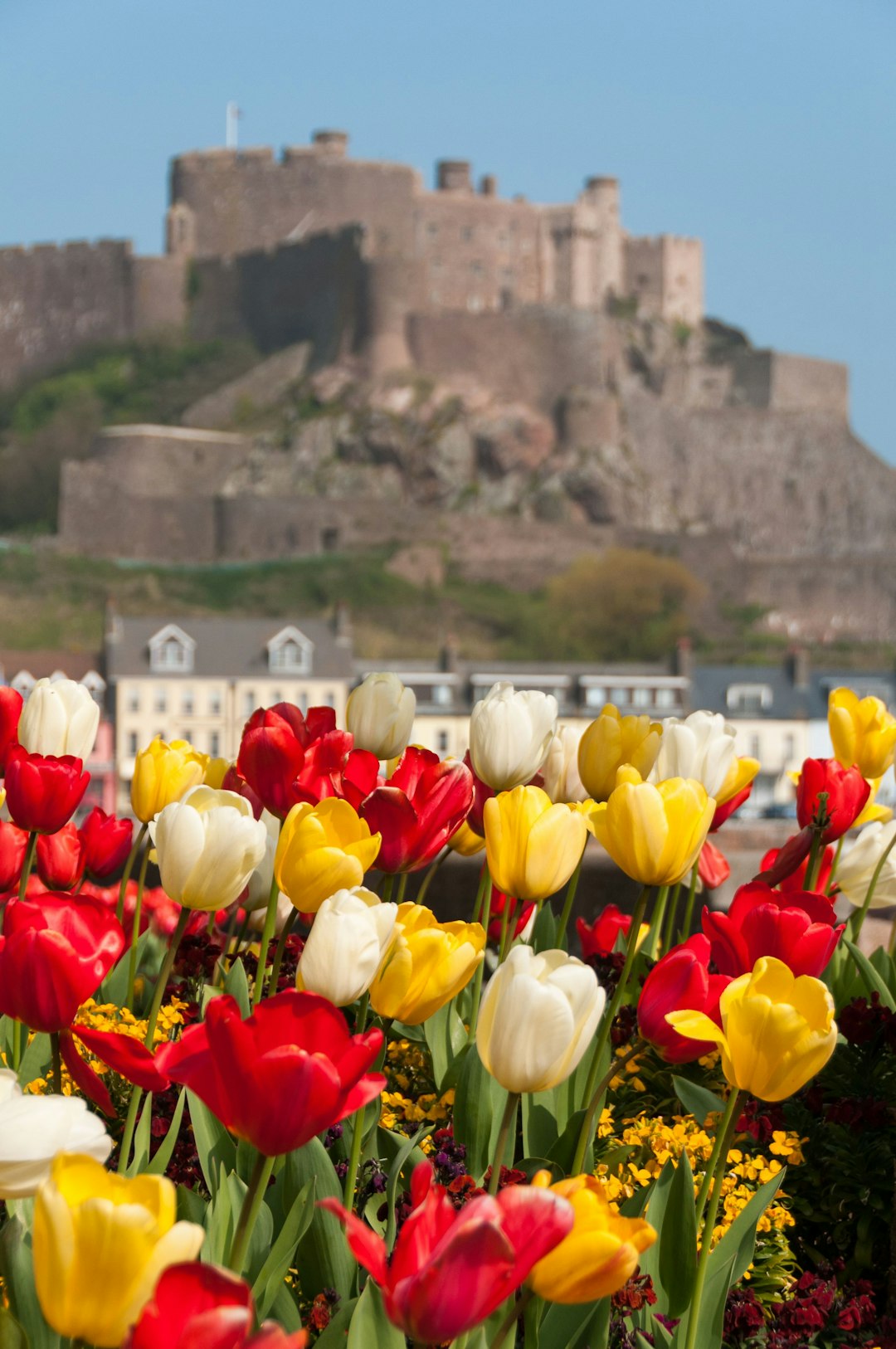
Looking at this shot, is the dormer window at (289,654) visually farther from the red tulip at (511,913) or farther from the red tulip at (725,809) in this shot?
the red tulip at (725,809)

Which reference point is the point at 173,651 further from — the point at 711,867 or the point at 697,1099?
the point at 697,1099

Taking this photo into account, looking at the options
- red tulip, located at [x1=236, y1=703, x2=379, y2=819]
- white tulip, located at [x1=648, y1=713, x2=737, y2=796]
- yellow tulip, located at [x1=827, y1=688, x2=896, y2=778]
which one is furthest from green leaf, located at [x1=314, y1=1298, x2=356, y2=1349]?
yellow tulip, located at [x1=827, y1=688, x2=896, y2=778]

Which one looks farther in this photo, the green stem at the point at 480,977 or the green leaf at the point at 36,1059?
the green stem at the point at 480,977

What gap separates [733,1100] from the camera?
1.54 metres

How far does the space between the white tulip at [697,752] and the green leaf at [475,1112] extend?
40 cm

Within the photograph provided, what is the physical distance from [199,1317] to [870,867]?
1.61 m

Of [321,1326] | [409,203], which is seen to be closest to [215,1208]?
[321,1326]

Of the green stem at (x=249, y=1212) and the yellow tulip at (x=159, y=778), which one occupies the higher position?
the yellow tulip at (x=159, y=778)

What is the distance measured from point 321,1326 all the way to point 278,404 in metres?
52.2

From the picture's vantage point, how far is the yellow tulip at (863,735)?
2.59 meters

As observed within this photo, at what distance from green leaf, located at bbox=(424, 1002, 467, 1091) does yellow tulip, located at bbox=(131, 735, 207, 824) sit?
16.6 inches

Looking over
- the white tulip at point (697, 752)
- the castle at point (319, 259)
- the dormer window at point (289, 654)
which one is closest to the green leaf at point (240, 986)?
the white tulip at point (697, 752)

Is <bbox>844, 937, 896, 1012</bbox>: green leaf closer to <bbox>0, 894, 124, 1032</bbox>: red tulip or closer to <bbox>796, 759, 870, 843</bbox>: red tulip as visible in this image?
<bbox>796, 759, 870, 843</bbox>: red tulip

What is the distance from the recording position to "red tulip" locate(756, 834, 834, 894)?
226 centimetres
